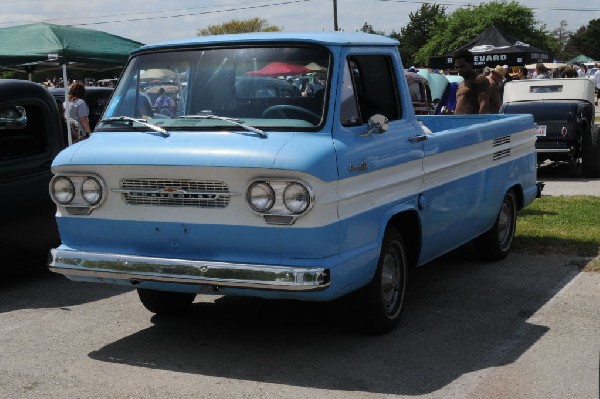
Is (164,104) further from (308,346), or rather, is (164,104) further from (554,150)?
(554,150)

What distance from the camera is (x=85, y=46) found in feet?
47.7

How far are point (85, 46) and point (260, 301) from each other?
885 cm

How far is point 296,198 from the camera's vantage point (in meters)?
5.03

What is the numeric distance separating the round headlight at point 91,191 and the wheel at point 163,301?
3.37 ft

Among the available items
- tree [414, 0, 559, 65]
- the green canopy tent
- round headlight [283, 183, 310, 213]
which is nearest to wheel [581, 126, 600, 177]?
the green canopy tent

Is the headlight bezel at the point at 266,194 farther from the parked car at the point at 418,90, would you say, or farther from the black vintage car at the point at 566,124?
the parked car at the point at 418,90

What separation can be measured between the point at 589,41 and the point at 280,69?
445ft

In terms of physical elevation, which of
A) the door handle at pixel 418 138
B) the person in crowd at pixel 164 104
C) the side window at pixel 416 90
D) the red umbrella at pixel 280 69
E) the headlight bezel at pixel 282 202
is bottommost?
the side window at pixel 416 90

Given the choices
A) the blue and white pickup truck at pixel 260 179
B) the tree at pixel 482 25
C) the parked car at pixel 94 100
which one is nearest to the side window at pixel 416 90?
the parked car at pixel 94 100

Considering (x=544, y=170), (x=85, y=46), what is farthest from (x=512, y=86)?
(x=85, y=46)

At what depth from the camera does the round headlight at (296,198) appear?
5.01 m

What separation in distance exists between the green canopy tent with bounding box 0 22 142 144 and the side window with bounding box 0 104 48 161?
5940 mm

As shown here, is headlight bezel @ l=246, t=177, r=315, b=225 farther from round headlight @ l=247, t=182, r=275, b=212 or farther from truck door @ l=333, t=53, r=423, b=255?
truck door @ l=333, t=53, r=423, b=255

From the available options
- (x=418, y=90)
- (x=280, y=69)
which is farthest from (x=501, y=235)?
(x=418, y=90)
